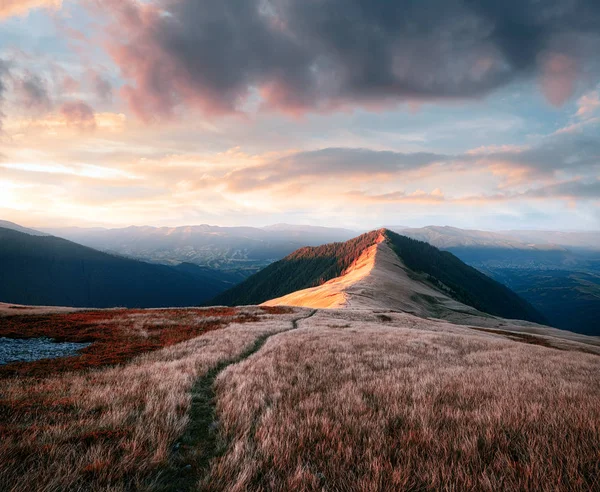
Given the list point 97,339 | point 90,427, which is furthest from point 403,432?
point 97,339

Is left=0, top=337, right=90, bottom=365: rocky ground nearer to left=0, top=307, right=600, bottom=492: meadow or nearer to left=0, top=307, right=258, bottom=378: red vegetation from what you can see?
left=0, top=307, right=258, bottom=378: red vegetation

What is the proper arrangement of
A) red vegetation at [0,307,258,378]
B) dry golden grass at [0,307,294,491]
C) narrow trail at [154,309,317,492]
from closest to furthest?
dry golden grass at [0,307,294,491], narrow trail at [154,309,317,492], red vegetation at [0,307,258,378]

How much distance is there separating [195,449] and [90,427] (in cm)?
186

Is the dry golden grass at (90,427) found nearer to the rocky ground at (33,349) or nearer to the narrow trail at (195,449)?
the narrow trail at (195,449)

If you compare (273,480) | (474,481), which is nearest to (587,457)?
(474,481)

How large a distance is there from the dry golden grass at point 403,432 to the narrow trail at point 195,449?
228 millimetres

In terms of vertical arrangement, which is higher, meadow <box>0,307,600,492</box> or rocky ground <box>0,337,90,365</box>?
meadow <box>0,307,600,492</box>

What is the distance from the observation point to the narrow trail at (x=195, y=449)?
10.7ft

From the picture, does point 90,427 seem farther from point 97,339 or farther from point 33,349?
point 97,339

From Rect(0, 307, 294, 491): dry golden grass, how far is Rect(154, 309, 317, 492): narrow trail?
0.18 m

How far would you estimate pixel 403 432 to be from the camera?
4.36 m

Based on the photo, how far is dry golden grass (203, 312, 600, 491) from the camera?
3150 millimetres

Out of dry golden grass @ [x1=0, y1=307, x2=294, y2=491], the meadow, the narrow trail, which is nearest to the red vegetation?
the meadow

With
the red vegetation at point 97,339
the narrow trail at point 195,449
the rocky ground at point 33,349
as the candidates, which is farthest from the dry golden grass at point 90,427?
the rocky ground at point 33,349
